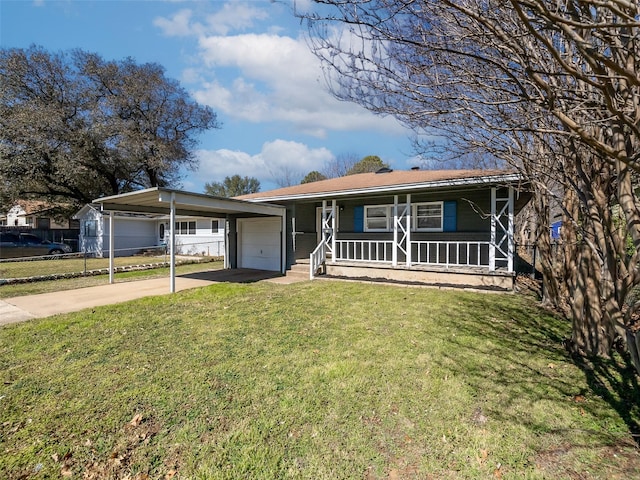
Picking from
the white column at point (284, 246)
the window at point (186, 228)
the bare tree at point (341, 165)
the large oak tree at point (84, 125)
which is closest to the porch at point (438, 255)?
the white column at point (284, 246)

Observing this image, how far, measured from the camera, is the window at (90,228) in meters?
21.3

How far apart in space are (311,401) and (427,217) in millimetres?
8475

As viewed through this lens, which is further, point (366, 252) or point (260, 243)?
point (260, 243)

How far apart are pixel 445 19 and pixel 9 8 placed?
1077cm

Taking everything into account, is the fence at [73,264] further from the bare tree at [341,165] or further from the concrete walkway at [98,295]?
the bare tree at [341,165]

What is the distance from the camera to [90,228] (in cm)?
2169

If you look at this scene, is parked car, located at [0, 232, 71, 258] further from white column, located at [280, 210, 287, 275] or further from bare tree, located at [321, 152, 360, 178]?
Answer: bare tree, located at [321, 152, 360, 178]

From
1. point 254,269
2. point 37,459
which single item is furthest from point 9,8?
point 37,459

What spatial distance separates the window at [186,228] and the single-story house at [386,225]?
9.95m

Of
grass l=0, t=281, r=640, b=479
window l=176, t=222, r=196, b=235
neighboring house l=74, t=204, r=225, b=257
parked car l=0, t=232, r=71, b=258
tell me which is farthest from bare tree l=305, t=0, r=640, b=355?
parked car l=0, t=232, r=71, b=258

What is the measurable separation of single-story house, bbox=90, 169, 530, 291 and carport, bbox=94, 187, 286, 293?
0.04 metres

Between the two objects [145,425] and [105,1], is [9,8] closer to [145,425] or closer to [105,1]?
[105,1]

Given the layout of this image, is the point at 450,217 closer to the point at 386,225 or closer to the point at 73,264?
the point at 386,225

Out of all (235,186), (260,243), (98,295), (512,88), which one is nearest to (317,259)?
(260,243)
